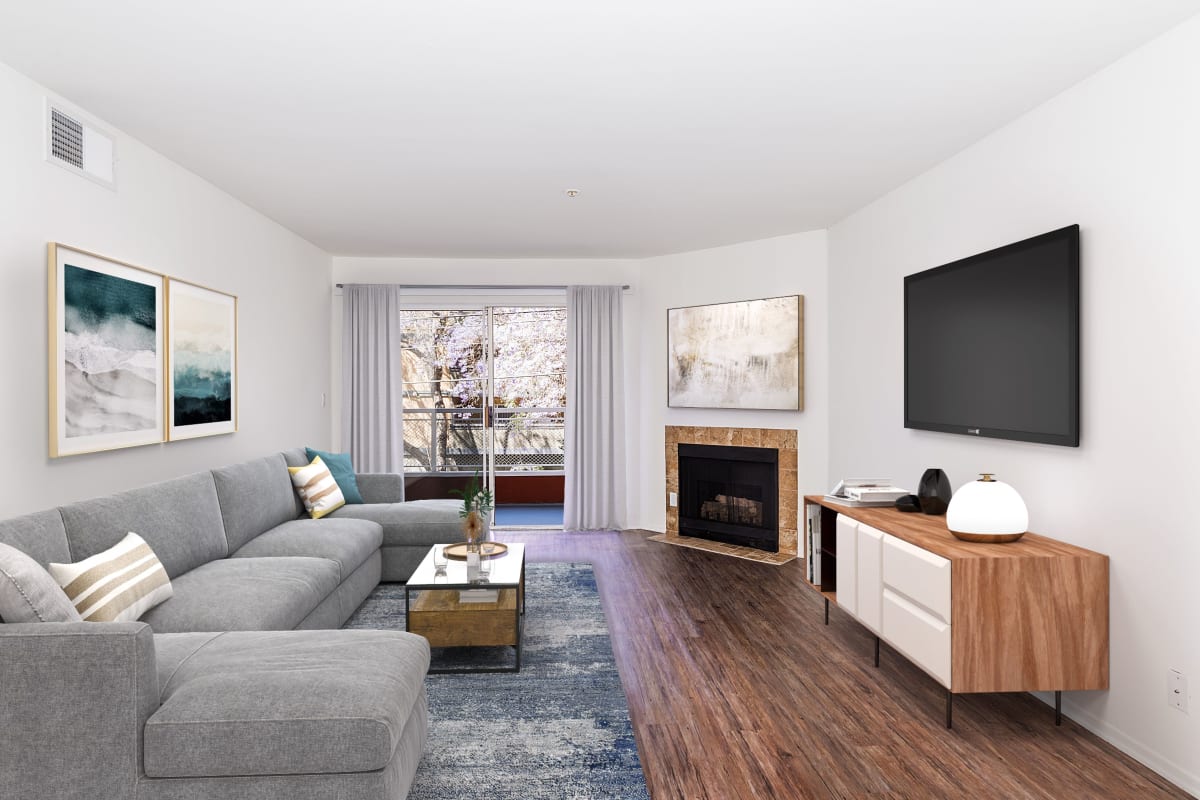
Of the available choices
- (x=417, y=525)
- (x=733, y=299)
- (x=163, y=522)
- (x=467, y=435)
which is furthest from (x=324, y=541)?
(x=733, y=299)

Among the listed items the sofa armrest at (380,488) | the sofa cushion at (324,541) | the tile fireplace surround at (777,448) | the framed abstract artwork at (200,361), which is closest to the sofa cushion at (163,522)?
the sofa cushion at (324,541)

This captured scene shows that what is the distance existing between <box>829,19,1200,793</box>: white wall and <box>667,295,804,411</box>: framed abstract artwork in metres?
2.16

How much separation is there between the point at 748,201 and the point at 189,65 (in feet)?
10.3

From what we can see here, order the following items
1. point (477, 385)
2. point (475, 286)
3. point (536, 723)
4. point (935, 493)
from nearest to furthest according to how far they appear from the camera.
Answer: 1. point (536, 723)
2. point (935, 493)
3. point (475, 286)
4. point (477, 385)

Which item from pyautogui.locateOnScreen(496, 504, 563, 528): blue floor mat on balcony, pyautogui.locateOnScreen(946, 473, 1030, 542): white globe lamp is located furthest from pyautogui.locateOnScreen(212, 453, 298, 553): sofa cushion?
pyautogui.locateOnScreen(946, 473, 1030, 542): white globe lamp

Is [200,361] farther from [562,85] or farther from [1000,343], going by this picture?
[1000,343]

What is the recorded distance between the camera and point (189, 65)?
8.68 feet

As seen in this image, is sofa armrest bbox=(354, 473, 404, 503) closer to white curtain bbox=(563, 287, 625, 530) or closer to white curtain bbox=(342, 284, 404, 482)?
white curtain bbox=(342, 284, 404, 482)

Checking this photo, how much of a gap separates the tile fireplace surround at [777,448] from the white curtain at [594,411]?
0.56m

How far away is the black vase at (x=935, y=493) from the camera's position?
3.45m

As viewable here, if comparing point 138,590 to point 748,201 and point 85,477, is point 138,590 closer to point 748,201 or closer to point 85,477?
point 85,477

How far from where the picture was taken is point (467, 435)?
261 inches

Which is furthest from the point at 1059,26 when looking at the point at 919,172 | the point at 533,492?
the point at 533,492

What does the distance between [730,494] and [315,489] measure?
3.26 meters
